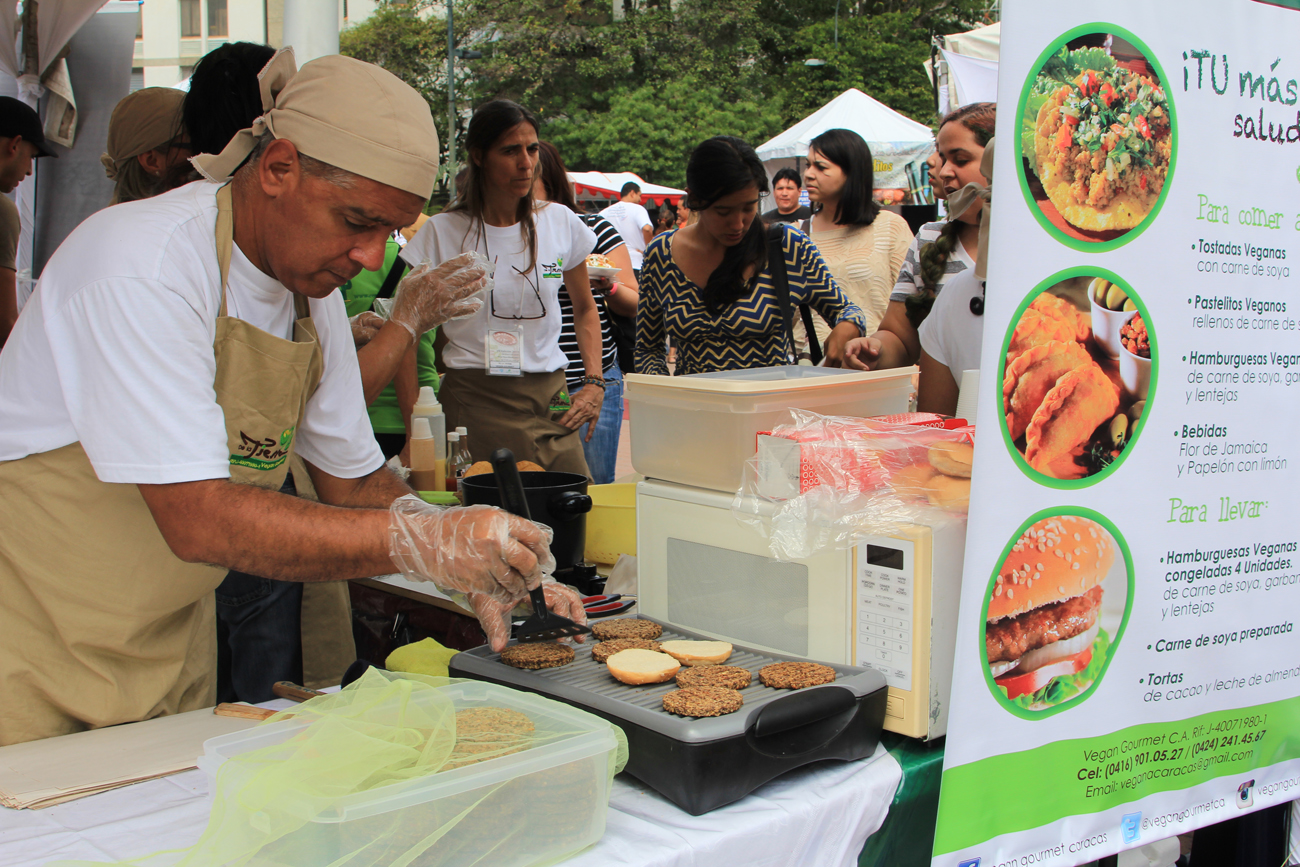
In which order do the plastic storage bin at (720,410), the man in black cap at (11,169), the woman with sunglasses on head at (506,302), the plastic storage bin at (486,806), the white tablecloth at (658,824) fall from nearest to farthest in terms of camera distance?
the plastic storage bin at (486,806) → the white tablecloth at (658,824) → the plastic storage bin at (720,410) → the woman with sunglasses on head at (506,302) → the man in black cap at (11,169)

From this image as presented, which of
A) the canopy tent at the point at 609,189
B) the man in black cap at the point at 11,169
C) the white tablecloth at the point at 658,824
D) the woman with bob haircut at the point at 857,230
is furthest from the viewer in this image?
the canopy tent at the point at 609,189

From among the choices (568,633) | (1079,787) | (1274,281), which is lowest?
(1079,787)

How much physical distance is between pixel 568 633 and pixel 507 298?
1.89 meters

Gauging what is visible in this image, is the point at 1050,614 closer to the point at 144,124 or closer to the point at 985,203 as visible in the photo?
the point at 985,203

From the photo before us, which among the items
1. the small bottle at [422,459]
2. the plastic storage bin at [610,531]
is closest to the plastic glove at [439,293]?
the small bottle at [422,459]

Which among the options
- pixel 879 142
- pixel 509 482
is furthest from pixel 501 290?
pixel 879 142

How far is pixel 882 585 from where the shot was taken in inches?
49.6

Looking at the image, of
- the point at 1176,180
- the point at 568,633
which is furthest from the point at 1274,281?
the point at 568,633

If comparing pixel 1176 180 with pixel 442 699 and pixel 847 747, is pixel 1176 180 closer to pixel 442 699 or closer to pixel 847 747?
pixel 847 747

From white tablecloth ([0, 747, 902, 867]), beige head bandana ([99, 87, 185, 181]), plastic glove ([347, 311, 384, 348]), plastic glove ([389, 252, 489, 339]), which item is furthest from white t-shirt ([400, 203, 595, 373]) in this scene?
white tablecloth ([0, 747, 902, 867])

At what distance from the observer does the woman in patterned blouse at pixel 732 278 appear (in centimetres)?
306

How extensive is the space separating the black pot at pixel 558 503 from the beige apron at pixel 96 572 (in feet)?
1.90

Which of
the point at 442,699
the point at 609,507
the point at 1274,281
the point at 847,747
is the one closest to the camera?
the point at 442,699

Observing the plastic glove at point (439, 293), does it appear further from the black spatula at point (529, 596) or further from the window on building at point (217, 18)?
the window on building at point (217, 18)
